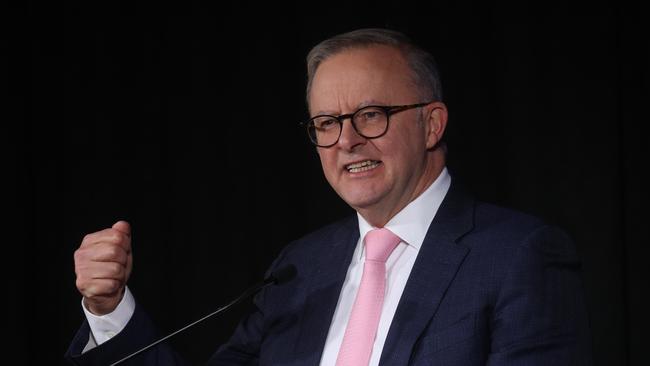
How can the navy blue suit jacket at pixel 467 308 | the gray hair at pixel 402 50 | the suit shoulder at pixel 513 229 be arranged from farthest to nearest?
the gray hair at pixel 402 50 → the suit shoulder at pixel 513 229 → the navy blue suit jacket at pixel 467 308

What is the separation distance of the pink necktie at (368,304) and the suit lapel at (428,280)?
0.22 feet

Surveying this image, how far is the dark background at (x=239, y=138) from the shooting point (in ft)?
7.45

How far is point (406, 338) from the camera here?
154 cm

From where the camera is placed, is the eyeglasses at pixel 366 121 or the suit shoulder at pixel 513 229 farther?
the eyeglasses at pixel 366 121

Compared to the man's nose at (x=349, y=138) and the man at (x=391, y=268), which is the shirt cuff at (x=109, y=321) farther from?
the man's nose at (x=349, y=138)

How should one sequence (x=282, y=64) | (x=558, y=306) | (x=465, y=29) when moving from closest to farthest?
(x=558, y=306)
(x=465, y=29)
(x=282, y=64)

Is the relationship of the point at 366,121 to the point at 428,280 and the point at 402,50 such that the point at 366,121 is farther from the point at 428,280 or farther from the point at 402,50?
the point at 428,280

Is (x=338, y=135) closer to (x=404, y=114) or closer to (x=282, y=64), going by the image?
(x=404, y=114)

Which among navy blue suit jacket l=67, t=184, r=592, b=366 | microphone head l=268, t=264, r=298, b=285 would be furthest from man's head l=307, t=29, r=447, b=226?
microphone head l=268, t=264, r=298, b=285

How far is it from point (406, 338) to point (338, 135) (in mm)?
515

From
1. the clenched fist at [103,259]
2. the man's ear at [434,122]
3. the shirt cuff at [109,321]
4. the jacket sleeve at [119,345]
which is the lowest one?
the jacket sleeve at [119,345]

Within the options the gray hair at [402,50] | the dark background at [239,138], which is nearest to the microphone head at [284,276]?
the gray hair at [402,50]

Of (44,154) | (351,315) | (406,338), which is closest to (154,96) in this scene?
(44,154)

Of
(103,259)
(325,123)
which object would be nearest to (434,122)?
(325,123)
